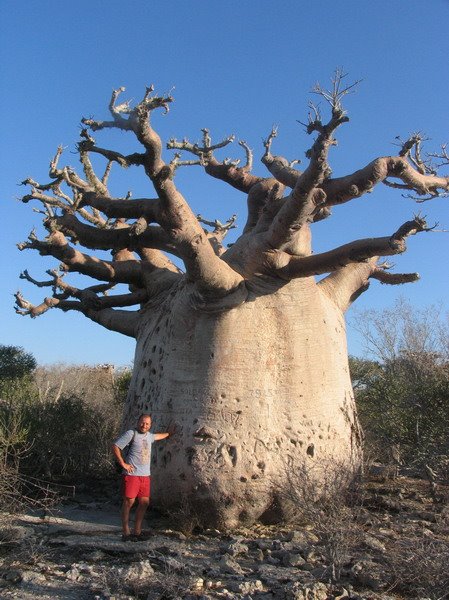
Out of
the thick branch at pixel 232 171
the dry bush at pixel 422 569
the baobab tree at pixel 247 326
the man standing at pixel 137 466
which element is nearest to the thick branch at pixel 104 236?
the baobab tree at pixel 247 326

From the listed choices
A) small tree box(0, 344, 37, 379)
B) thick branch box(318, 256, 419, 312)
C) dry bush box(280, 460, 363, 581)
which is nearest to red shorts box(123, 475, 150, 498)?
Result: dry bush box(280, 460, 363, 581)

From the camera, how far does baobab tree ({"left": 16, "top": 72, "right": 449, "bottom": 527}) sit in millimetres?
4996

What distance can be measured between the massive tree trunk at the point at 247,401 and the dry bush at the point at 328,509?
0.49 ft

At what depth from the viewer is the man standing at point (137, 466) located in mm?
4832

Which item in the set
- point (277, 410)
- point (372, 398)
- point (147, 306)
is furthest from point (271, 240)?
point (372, 398)

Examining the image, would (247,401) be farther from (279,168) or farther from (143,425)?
(279,168)

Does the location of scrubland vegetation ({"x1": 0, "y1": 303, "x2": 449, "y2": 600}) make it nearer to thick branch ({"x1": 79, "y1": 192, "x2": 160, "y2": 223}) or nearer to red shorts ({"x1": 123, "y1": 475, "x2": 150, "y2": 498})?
red shorts ({"x1": 123, "y1": 475, "x2": 150, "y2": 498})

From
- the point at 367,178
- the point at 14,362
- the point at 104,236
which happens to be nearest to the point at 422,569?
the point at 367,178

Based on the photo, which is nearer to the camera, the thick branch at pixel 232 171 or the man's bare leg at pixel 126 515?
the man's bare leg at pixel 126 515

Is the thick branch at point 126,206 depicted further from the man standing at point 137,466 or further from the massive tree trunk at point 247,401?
the man standing at point 137,466

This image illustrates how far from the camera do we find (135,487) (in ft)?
16.2

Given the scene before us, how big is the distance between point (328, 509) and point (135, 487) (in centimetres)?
167

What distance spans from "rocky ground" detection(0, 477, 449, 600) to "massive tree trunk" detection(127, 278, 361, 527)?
0.39 metres

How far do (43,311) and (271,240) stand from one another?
11.2ft
